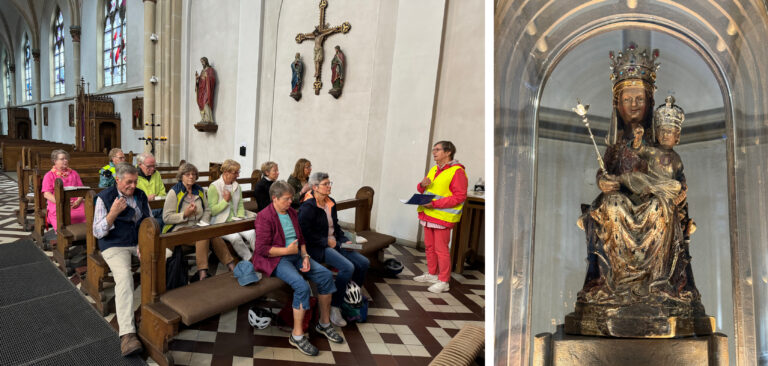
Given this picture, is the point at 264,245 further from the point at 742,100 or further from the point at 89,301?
the point at 742,100

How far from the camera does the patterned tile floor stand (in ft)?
9.00

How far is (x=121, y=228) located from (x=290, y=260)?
→ 1.37 metres

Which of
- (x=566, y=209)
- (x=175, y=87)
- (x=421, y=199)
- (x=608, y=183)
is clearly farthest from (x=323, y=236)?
(x=175, y=87)

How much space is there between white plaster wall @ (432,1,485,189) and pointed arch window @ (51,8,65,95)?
23.3m

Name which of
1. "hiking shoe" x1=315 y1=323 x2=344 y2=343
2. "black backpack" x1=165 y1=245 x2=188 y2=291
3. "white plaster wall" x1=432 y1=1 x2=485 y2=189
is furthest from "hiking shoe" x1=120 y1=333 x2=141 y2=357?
"white plaster wall" x1=432 y1=1 x2=485 y2=189

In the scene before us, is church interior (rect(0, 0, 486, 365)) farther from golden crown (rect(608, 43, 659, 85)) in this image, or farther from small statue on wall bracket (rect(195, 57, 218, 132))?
golden crown (rect(608, 43, 659, 85))

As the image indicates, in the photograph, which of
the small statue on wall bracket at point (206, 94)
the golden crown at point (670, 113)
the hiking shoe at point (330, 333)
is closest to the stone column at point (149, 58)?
the small statue on wall bracket at point (206, 94)

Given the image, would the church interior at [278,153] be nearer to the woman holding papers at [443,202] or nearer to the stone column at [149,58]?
the stone column at [149,58]

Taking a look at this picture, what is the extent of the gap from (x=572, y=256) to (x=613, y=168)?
1.35 feet

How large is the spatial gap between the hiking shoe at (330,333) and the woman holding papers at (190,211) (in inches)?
55.5

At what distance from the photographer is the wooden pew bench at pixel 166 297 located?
97.4 inches

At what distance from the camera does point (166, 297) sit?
8.55 feet

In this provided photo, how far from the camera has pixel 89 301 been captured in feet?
11.3

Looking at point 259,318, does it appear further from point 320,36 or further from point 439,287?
point 320,36
